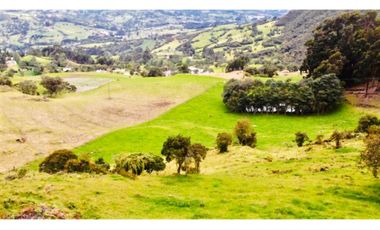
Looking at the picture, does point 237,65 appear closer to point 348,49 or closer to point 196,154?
point 348,49

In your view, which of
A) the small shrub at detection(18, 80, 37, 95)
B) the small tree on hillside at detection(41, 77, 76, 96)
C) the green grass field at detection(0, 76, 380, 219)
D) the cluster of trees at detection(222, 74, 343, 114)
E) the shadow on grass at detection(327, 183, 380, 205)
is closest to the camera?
the green grass field at detection(0, 76, 380, 219)

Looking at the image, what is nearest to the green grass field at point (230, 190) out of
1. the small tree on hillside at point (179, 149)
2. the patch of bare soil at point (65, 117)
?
the small tree on hillside at point (179, 149)

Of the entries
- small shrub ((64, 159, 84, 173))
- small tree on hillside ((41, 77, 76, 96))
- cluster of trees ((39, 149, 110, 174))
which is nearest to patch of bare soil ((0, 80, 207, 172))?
small tree on hillside ((41, 77, 76, 96))

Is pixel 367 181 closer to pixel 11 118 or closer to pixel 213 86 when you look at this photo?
pixel 11 118

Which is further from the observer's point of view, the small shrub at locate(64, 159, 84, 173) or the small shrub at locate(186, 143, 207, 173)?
the small shrub at locate(186, 143, 207, 173)

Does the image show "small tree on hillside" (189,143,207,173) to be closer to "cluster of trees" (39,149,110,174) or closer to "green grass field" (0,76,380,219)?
"green grass field" (0,76,380,219)

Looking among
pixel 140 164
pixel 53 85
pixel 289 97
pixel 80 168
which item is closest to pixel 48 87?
pixel 53 85

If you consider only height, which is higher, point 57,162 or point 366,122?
point 366,122
